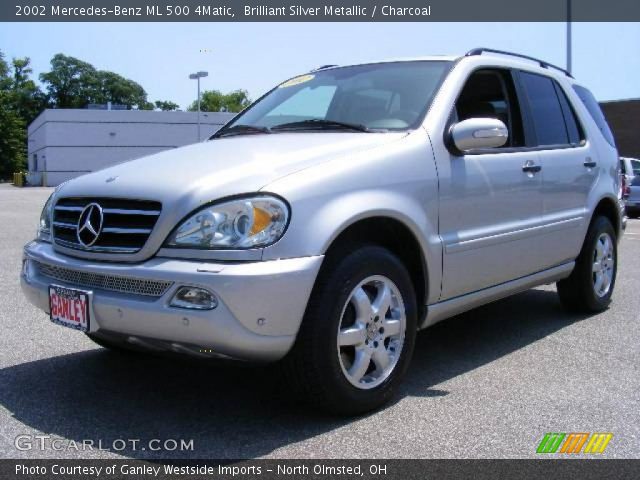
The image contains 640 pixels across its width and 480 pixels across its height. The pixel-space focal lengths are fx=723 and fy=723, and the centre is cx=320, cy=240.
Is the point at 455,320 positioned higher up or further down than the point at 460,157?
further down

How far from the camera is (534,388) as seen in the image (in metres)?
3.83

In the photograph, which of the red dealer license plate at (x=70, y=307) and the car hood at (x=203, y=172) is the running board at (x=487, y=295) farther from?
the red dealer license plate at (x=70, y=307)

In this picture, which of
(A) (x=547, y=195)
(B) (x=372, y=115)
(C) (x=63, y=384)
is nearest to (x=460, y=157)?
(B) (x=372, y=115)

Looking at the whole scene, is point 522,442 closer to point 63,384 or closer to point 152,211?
point 152,211

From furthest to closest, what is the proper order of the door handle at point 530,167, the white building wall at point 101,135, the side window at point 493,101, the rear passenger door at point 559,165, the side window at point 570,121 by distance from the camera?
the white building wall at point 101,135 < the side window at point 570,121 < the rear passenger door at point 559,165 < the door handle at point 530,167 < the side window at point 493,101

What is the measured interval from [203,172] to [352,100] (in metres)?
1.40

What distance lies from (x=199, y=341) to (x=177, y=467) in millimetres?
497

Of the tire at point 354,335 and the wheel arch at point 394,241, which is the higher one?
the wheel arch at point 394,241

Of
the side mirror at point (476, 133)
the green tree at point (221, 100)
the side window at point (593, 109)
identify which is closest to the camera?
the side mirror at point (476, 133)

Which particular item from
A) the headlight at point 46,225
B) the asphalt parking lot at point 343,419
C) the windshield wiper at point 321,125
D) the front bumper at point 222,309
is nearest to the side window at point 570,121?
the asphalt parking lot at point 343,419

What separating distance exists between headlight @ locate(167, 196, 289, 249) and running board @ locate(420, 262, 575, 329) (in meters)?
1.16

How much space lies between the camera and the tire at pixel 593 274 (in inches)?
213

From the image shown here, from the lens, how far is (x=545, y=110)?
506 cm

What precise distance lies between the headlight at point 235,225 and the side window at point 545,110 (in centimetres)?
247
